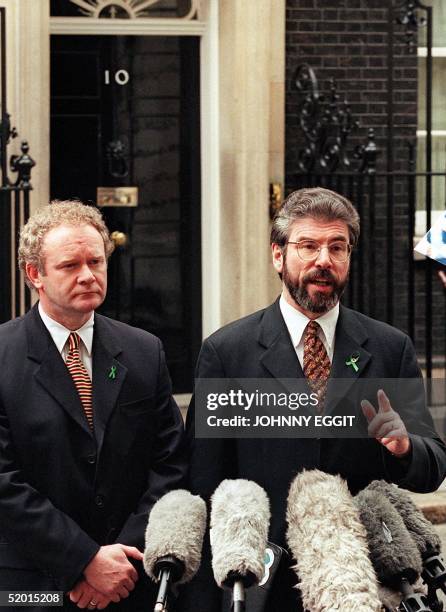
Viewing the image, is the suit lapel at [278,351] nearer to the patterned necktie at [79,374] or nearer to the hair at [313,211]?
the hair at [313,211]

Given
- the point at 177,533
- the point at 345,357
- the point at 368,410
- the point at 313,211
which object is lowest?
the point at 177,533

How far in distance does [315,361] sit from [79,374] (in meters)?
0.66

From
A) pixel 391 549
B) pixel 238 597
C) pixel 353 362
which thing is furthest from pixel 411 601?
pixel 353 362

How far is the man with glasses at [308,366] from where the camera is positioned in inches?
147

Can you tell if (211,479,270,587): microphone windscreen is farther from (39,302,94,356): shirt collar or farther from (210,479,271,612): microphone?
(39,302,94,356): shirt collar

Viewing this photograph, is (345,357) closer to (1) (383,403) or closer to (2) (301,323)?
(2) (301,323)

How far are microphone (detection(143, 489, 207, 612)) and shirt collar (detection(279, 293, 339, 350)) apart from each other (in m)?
0.55

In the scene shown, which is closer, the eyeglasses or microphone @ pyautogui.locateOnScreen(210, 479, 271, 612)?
microphone @ pyautogui.locateOnScreen(210, 479, 271, 612)

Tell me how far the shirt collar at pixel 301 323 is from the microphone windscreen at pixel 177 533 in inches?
21.3

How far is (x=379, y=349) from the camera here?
390cm

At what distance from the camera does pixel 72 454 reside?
381 centimetres

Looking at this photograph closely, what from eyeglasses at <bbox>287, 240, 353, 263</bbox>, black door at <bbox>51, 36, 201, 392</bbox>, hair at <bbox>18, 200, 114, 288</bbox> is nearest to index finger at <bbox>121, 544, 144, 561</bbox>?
hair at <bbox>18, 200, 114, 288</bbox>

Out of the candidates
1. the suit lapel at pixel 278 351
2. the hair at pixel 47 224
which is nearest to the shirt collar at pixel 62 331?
the hair at pixel 47 224

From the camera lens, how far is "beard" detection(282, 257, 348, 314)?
3.72 m
